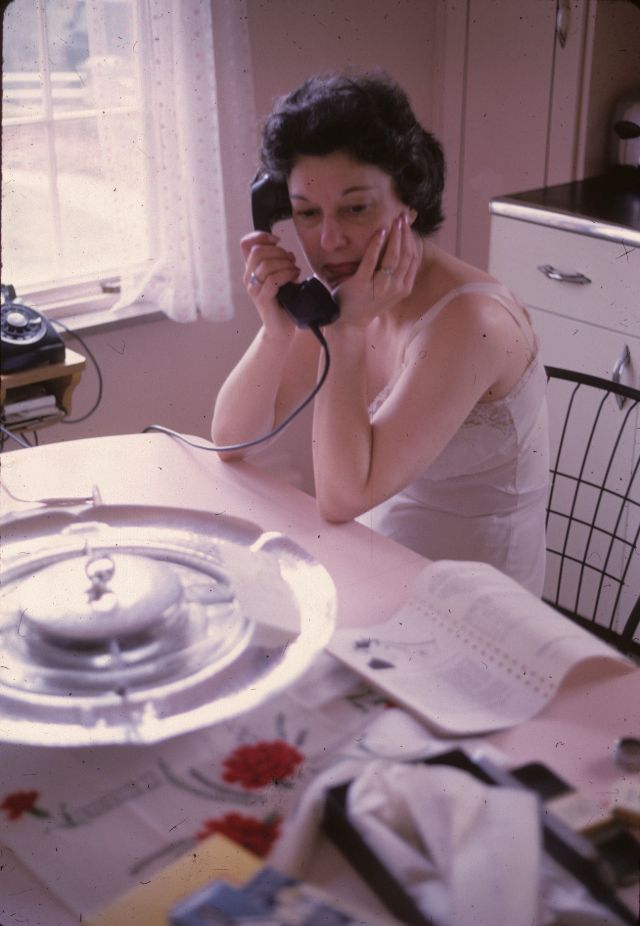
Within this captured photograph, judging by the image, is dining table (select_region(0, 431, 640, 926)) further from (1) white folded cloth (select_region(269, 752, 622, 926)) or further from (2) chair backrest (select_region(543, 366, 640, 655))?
(2) chair backrest (select_region(543, 366, 640, 655))

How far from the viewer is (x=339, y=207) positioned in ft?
4.60

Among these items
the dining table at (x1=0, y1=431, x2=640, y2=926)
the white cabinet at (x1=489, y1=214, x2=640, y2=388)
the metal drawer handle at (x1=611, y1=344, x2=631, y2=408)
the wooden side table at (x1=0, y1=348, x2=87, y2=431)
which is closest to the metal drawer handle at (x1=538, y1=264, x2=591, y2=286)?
the white cabinet at (x1=489, y1=214, x2=640, y2=388)

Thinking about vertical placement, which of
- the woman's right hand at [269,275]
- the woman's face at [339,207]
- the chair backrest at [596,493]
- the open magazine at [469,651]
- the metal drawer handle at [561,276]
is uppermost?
the woman's face at [339,207]

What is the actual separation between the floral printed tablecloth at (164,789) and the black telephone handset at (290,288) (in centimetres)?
59

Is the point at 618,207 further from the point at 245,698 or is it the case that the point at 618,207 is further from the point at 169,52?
the point at 245,698

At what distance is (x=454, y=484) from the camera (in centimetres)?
155

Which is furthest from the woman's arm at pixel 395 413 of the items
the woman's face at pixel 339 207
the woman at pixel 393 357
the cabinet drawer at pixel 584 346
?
the cabinet drawer at pixel 584 346

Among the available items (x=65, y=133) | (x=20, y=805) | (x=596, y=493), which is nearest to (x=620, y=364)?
(x=596, y=493)

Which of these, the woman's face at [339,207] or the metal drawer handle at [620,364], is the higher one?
the woman's face at [339,207]

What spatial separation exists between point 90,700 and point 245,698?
0.14 meters

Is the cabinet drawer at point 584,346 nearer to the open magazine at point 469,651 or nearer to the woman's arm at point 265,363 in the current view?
the woman's arm at point 265,363

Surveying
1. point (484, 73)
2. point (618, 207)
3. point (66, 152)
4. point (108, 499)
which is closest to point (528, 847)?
point (108, 499)

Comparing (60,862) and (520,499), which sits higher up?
(60,862)

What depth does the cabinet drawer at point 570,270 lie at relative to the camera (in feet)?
6.96
